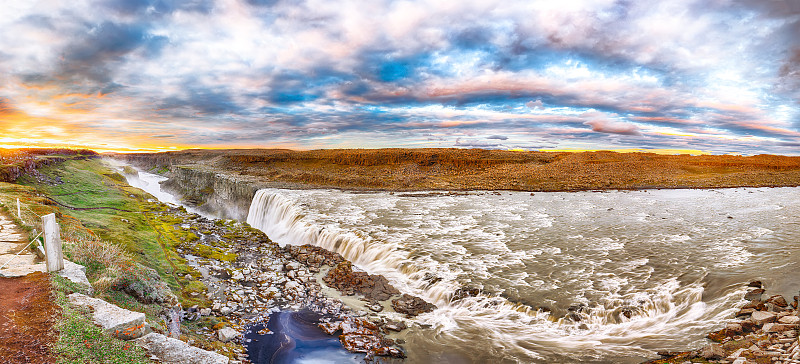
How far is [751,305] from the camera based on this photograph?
9.30 m

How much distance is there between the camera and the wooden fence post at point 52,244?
26.6ft

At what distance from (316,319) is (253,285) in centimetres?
471

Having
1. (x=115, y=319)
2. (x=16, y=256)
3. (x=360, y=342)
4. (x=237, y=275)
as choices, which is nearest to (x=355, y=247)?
(x=237, y=275)

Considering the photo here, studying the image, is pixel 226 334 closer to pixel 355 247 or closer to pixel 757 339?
pixel 355 247

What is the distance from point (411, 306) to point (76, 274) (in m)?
8.94

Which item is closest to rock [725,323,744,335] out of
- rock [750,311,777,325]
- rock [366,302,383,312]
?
rock [750,311,777,325]

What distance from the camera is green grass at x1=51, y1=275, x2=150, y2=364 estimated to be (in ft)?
18.0

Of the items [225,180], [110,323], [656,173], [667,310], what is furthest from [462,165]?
[110,323]

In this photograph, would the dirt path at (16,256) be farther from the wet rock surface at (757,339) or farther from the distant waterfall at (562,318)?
the wet rock surface at (757,339)

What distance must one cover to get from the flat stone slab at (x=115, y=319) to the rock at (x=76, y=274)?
3.35 feet

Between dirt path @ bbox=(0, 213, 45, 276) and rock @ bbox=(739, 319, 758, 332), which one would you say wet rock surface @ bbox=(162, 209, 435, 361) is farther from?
rock @ bbox=(739, 319, 758, 332)

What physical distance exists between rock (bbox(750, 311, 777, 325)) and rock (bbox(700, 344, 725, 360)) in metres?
2.00

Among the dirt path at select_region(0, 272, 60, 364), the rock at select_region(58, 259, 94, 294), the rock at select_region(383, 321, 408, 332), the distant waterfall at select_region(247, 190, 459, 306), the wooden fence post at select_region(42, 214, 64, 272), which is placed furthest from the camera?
the distant waterfall at select_region(247, 190, 459, 306)

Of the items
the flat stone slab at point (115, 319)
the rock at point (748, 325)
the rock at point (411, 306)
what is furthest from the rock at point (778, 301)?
the flat stone slab at point (115, 319)
